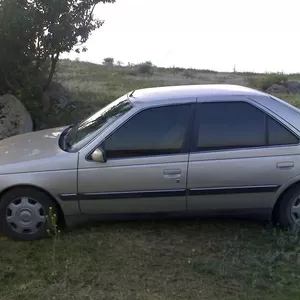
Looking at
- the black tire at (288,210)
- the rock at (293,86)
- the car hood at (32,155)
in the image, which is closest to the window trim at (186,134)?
the car hood at (32,155)

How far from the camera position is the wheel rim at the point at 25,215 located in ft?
16.2

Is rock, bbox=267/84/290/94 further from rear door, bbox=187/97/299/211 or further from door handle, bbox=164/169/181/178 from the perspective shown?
door handle, bbox=164/169/181/178

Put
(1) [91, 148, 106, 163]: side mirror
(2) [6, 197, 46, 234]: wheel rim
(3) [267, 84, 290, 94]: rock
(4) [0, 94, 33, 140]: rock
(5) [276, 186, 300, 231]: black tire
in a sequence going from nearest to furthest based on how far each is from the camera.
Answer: (1) [91, 148, 106, 163]: side mirror
(2) [6, 197, 46, 234]: wheel rim
(5) [276, 186, 300, 231]: black tire
(4) [0, 94, 33, 140]: rock
(3) [267, 84, 290, 94]: rock

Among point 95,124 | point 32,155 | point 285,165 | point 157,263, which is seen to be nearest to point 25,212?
point 32,155

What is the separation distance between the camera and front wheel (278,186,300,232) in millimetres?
5039

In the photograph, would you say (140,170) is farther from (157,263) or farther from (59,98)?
(59,98)

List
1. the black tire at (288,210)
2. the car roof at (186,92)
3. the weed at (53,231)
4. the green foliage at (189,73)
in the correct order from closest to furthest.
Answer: the weed at (53,231) < the black tire at (288,210) < the car roof at (186,92) < the green foliage at (189,73)

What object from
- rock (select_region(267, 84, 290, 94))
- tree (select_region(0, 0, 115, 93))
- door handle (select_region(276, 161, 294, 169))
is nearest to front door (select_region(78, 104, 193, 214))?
door handle (select_region(276, 161, 294, 169))

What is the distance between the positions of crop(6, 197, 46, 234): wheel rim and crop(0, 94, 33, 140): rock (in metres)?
3.62

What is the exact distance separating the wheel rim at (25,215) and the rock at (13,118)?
3615 millimetres

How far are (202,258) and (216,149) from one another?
1056 mm

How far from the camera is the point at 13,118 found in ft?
28.6

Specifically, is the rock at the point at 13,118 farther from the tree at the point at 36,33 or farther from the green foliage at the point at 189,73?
the green foliage at the point at 189,73

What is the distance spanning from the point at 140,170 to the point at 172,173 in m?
0.31
